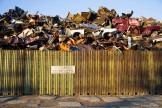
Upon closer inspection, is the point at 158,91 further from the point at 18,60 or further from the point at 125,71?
the point at 18,60

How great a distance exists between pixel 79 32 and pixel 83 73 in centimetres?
390

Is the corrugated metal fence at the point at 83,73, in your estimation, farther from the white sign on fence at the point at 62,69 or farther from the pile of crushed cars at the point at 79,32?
the pile of crushed cars at the point at 79,32

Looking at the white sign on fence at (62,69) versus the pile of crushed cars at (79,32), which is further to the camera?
the pile of crushed cars at (79,32)

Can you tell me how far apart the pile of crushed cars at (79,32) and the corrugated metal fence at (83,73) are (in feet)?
3.24

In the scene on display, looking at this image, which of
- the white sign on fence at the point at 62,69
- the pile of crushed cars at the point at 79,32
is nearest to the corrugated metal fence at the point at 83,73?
the white sign on fence at the point at 62,69

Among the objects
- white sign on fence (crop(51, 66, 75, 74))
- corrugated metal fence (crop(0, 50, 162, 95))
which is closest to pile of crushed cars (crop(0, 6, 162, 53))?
corrugated metal fence (crop(0, 50, 162, 95))

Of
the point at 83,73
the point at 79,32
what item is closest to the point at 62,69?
the point at 83,73

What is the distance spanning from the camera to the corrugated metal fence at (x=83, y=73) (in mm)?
14805

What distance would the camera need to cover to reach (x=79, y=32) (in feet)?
60.0

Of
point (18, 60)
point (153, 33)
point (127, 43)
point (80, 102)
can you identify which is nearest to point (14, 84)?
point (18, 60)

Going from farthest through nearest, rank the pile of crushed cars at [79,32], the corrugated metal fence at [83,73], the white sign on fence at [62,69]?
the pile of crushed cars at [79,32] → the white sign on fence at [62,69] → the corrugated metal fence at [83,73]

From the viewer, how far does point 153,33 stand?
19.6 meters

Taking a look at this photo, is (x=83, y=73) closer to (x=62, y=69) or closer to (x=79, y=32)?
(x=62, y=69)

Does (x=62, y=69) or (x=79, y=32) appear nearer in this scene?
(x=62, y=69)
